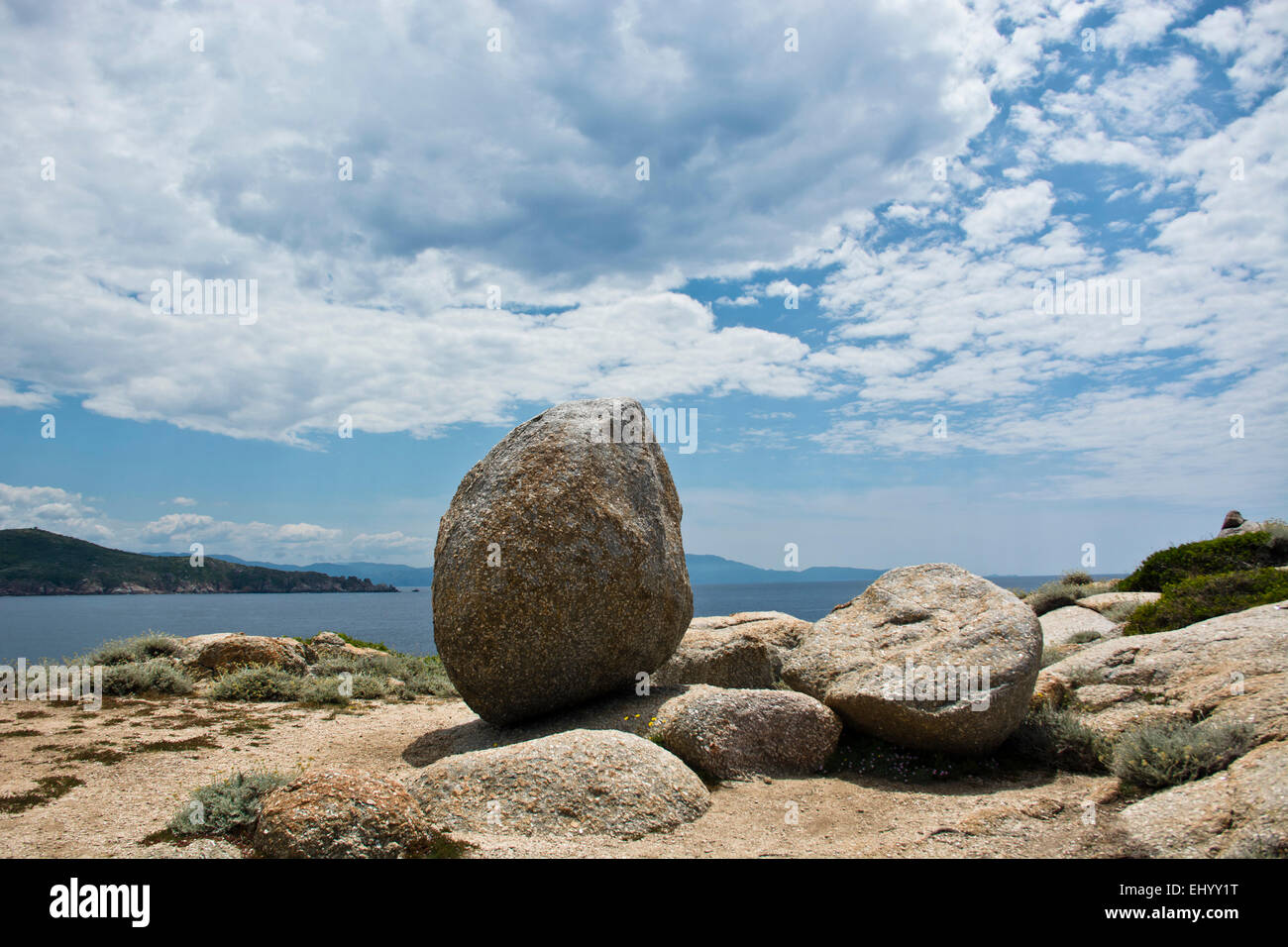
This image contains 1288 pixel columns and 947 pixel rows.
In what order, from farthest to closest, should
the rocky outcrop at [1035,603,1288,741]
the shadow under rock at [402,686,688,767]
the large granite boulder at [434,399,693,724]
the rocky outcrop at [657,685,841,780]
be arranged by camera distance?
the shadow under rock at [402,686,688,767]
the large granite boulder at [434,399,693,724]
the rocky outcrop at [657,685,841,780]
the rocky outcrop at [1035,603,1288,741]

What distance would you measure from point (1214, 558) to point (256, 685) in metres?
26.5

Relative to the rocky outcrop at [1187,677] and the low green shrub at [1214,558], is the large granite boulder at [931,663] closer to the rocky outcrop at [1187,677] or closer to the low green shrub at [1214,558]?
the rocky outcrop at [1187,677]

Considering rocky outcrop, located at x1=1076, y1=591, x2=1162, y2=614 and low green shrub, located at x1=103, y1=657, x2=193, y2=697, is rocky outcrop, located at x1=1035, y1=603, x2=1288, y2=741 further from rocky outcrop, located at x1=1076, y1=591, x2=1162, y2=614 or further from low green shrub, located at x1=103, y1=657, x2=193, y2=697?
low green shrub, located at x1=103, y1=657, x2=193, y2=697

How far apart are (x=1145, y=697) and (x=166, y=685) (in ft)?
55.9

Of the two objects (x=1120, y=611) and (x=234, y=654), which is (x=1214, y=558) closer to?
(x=1120, y=611)

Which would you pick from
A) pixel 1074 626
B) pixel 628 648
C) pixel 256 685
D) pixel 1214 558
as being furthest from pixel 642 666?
pixel 1214 558

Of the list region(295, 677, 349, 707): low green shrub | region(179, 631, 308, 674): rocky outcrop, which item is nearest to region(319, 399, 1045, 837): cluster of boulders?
region(295, 677, 349, 707): low green shrub

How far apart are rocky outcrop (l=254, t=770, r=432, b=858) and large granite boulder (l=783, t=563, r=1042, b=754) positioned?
20.1 feet

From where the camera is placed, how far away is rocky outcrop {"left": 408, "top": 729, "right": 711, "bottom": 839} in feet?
23.1

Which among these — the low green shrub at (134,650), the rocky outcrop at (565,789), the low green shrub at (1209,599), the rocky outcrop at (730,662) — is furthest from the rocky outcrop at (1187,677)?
the low green shrub at (134,650)

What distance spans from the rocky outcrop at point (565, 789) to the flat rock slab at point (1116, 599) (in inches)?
651

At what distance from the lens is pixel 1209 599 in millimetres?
15266

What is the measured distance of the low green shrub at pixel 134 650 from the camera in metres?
15.0
